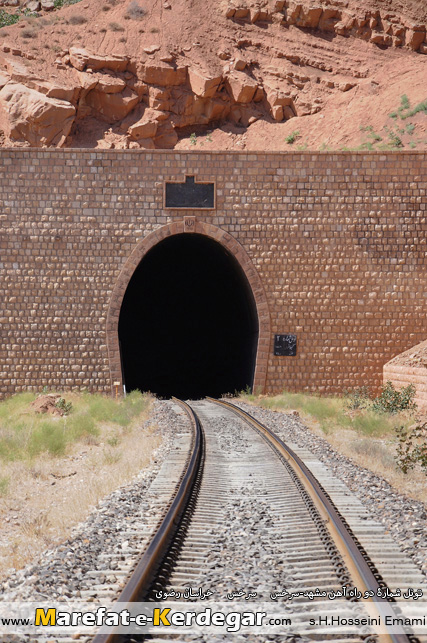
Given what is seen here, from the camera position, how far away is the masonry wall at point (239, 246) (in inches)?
715

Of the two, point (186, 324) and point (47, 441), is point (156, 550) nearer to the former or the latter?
point (47, 441)

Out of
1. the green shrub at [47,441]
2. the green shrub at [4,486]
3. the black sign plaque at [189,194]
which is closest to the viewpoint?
the green shrub at [4,486]

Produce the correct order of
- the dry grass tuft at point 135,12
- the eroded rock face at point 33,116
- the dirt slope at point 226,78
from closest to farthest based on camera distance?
1. the eroded rock face at point 33,116
2. the dirt slope at point 226,78
3. the dry grass tuft at point 135,12

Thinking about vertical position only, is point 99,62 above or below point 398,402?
above

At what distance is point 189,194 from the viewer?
18297mm

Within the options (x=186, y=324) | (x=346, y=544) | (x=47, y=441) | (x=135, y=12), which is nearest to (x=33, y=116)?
(x=135, y=12)

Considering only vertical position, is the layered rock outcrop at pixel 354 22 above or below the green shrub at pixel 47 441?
above

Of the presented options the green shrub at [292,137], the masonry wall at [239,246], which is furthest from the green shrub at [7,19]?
the masonry wall at [239,246]

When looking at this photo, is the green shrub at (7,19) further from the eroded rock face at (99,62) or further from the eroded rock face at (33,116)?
the eroded rock face at (33,116)

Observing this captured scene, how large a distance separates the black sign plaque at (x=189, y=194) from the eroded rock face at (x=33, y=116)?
1418 cm

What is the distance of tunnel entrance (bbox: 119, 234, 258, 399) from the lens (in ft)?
77.2

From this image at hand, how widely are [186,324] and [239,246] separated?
461 inches

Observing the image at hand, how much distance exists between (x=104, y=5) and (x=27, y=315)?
28.1 m

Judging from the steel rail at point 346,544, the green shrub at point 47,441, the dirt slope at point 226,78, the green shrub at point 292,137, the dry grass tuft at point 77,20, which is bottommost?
the green shrub at point 47,441
